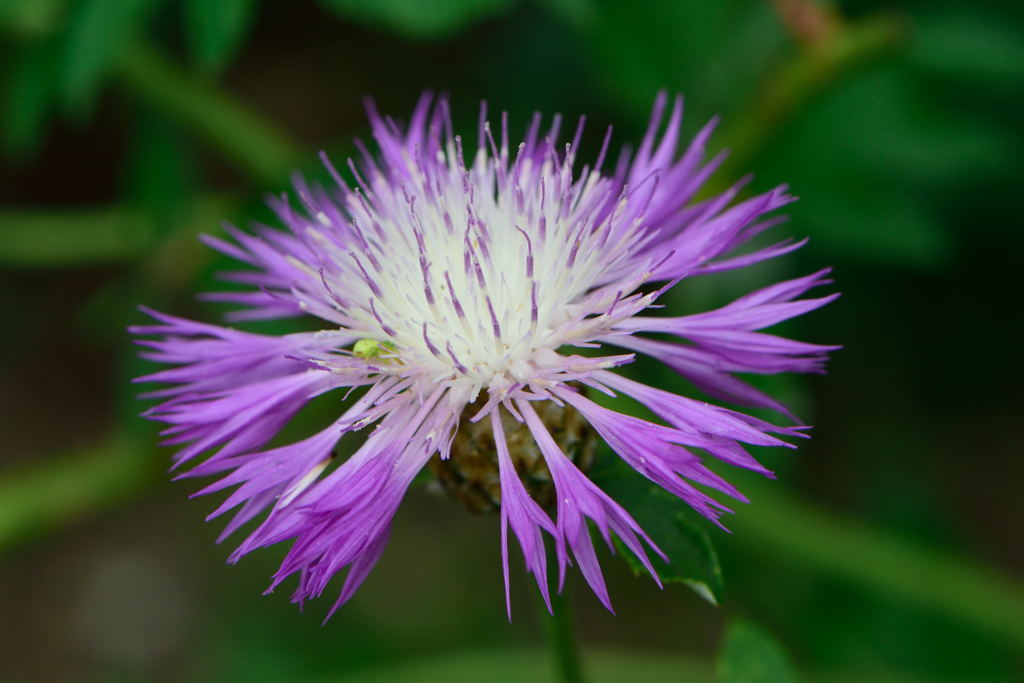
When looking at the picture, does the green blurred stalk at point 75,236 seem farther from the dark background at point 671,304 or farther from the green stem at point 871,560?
the green stem at point 871,560

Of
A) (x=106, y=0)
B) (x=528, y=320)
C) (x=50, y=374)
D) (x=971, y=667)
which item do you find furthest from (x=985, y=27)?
(x=50, y=374)

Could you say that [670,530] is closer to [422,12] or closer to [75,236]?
[422,12]

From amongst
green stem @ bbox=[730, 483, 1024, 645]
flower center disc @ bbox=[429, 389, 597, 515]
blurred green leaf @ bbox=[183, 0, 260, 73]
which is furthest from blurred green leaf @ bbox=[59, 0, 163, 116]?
green stem @ bbox=[730, 483, 1024, 645]

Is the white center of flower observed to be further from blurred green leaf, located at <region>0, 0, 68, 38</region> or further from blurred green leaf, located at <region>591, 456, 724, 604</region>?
blurred green leaf, located at <region>0, 0, 68, 38</region>

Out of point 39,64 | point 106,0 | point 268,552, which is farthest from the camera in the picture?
point 268,552

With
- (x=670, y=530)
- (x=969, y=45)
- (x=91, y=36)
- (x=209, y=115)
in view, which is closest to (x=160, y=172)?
(x=209, y=115)

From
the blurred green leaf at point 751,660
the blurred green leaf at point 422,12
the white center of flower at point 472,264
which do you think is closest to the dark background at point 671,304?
the blurred green leaf at point 422,12

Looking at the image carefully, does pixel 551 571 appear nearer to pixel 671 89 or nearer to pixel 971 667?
pixel 671 89
